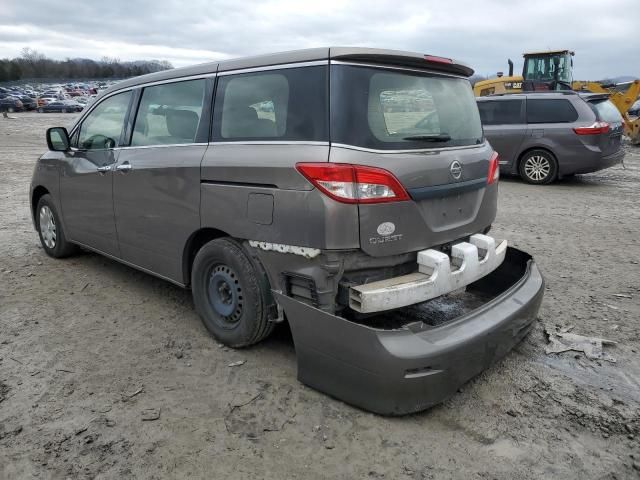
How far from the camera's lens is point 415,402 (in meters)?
2.62

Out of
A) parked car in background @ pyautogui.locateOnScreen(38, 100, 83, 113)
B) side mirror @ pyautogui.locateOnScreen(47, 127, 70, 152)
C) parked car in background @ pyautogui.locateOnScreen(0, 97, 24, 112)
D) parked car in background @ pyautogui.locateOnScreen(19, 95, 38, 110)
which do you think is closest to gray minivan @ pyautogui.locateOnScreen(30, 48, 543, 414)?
side mirror @ pyautogui.locateOnScreen(47, 127, 70, 152)

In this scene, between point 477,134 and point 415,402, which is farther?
point 477,134

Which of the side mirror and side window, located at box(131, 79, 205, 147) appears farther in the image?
the side mirror

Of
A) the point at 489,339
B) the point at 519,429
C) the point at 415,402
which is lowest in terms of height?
the point at 519,429

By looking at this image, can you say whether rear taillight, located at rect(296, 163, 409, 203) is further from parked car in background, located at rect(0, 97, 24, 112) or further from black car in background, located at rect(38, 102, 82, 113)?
parked car in background, located at rect(0, 97, 24, 112)

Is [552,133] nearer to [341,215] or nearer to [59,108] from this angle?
[341,215]

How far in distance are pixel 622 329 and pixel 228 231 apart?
3003 millimetres

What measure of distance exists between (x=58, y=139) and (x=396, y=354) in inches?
159

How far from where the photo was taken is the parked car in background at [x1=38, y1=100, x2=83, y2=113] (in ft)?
156

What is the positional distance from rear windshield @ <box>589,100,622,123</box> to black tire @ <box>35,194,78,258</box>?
366 inches

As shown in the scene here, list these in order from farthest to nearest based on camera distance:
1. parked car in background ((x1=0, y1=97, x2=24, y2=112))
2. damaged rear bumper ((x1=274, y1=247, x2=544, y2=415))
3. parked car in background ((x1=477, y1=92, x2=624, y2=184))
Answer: parked car in background ((x1=0, y1=97, x2=24, y2=112)), parked car in background ((x1=477, y1=92, x2=624, y2=184)), damaged rear bumper ((x1=274, y1=247, x2=544, y2=415))

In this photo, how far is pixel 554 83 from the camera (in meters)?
15.2

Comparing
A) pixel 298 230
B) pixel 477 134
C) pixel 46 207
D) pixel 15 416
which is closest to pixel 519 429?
pixel 298 230

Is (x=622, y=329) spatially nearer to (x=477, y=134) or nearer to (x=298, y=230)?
(x=477, y=134)
